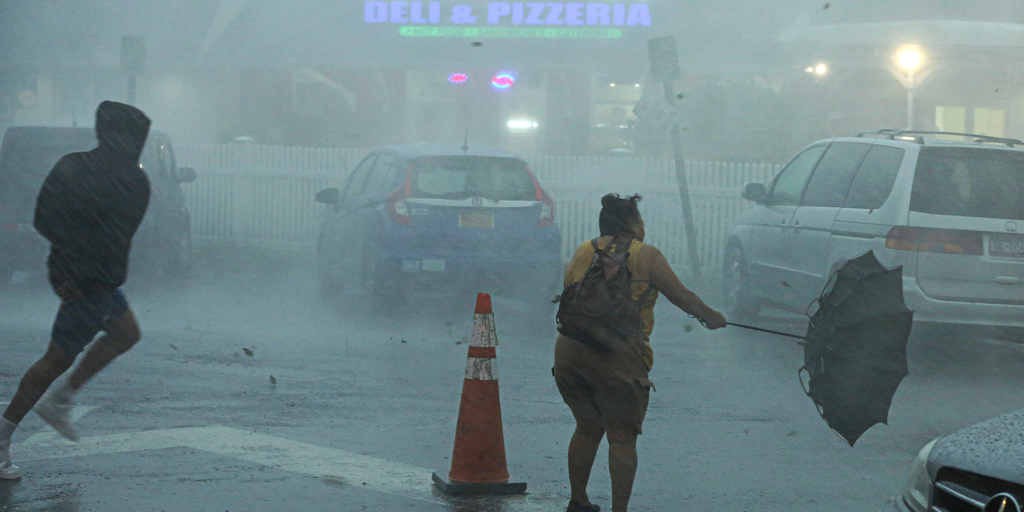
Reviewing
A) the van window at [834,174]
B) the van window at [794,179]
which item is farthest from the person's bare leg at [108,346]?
the van window at [794,179]

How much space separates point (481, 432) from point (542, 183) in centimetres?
1250

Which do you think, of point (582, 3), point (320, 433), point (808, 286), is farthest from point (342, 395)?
point (582, 3)

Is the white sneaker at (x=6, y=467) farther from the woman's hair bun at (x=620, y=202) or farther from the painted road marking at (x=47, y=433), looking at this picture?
the woman's hair bun at (x=620, y=202)

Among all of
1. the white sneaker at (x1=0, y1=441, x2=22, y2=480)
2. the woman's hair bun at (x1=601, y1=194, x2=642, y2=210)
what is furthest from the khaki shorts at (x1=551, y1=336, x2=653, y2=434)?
the white sneaker at (x1=0, y1=441, x2=22, y2=480)

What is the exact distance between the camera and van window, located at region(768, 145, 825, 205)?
1028 centimetres

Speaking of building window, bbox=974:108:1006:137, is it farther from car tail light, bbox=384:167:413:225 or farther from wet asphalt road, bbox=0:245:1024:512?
car tail light, bbox=384:167:413:225

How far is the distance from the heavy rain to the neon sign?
20.2 ft

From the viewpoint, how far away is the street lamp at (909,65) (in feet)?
88.8

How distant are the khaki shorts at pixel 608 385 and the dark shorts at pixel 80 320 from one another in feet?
7.25

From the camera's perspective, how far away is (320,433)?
6305 mm

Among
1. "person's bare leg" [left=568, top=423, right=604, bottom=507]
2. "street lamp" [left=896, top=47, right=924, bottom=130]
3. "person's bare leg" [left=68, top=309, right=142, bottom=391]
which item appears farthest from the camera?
"street lamp" [left=896, top=47, right=924, bottom=130]

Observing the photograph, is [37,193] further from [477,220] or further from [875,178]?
[875,178]

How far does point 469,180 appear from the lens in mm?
10852

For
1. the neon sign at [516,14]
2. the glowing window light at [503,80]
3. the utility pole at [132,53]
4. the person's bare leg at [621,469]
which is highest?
the neon sign at [516,14]
